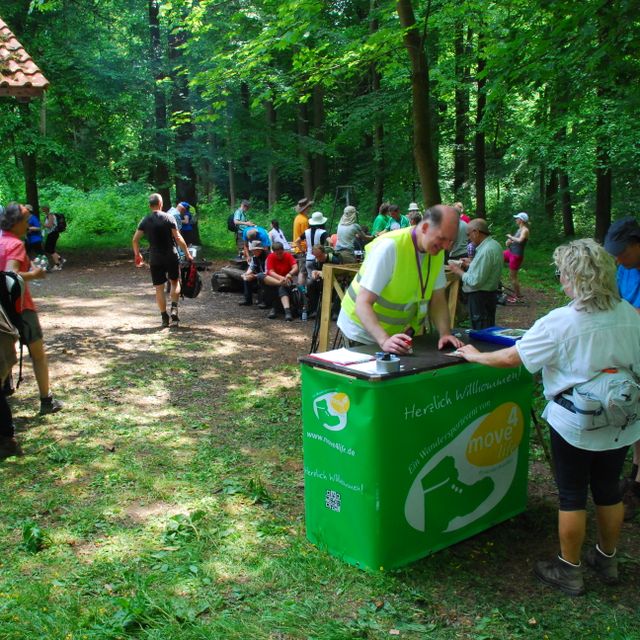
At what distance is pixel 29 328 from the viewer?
5715 mm

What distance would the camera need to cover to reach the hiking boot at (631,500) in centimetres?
421

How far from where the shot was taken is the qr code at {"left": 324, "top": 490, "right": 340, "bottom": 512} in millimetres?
3582

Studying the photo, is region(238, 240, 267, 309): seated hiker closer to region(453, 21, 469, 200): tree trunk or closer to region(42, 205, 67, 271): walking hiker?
region(42, 205, 67, 271): walking hiker

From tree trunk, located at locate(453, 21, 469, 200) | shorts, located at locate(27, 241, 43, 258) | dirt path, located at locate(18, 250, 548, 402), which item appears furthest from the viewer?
tree trunk, located at locate(453, 21, 469, 200)

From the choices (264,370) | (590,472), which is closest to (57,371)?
(264,370)

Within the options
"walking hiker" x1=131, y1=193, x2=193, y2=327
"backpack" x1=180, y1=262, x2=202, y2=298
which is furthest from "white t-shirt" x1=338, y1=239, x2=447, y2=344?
"backpack" x1=180, y1=262, x2=202, y2=298

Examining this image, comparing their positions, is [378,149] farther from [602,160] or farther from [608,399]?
[608,399]

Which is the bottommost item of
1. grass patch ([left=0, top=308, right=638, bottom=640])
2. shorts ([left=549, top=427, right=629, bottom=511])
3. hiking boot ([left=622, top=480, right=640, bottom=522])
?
hiking boot ([left=622, top=480, right=640, bottom=522])

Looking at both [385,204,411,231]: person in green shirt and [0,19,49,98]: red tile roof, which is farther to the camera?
[385,204,411,231]: person in green shirt

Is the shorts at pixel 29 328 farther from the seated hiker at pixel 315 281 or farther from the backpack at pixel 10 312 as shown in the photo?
the seated hiker at pixel 315 281

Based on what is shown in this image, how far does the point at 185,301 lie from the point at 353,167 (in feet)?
58.0

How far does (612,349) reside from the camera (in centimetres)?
316

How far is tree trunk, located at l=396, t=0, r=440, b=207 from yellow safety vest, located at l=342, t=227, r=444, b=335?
4250 millimetres

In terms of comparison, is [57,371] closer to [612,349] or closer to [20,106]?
[612,349]
